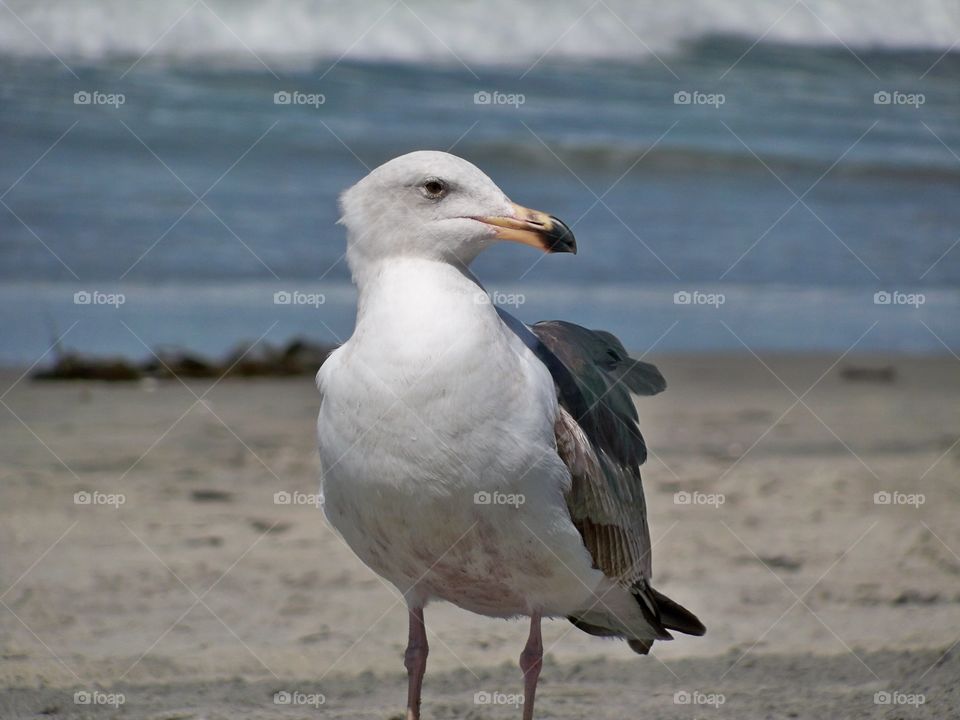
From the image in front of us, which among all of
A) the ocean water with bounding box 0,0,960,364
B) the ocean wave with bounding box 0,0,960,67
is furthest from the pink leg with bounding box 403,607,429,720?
the ocean wave with bounding box 0,0,960,67

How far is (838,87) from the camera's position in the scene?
18.8 m

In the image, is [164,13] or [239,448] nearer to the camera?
[239,448]

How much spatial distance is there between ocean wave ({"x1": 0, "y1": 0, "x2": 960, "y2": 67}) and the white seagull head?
13.2 metres

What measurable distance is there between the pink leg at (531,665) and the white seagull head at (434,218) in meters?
1.30

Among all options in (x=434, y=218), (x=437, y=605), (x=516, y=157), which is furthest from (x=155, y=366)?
(x=516, y=157)

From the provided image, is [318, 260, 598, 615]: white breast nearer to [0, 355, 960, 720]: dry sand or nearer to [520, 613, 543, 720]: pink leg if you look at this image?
[520, 613, 543, 720]: pink leg

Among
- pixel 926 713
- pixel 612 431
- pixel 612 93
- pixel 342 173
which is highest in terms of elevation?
pixel 612 93

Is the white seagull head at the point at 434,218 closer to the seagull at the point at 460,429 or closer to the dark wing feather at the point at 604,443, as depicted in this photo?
the seagull at the point at 460,429

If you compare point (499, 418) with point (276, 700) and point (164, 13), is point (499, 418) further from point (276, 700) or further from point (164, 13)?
point (164, 13)

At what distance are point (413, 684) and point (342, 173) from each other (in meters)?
10.4

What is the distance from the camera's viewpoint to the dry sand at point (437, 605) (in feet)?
18.2

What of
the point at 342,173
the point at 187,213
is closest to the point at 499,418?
the point at 187,213

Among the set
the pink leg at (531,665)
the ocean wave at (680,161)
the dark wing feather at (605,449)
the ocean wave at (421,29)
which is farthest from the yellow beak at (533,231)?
the ocean wave at (421,29)

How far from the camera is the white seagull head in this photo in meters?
4.57
